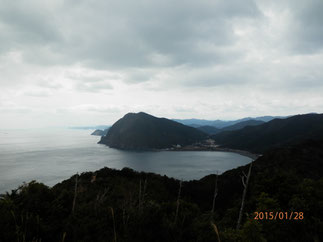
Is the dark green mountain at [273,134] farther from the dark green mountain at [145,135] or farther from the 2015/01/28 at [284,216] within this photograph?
the 2015/01/28 at [284,216]

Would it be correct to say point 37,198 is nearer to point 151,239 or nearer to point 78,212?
point 78,212

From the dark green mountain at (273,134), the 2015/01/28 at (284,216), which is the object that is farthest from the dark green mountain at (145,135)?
the 2015/01/28 at (284,216)

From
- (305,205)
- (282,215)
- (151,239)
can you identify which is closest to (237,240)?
(151,239)

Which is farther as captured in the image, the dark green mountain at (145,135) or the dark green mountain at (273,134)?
the dark green mountain at (145,135)

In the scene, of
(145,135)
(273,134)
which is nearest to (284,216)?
(145,135)

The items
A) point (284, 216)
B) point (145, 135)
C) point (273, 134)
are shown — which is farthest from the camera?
point (145, 135)

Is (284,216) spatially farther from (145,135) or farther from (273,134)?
(273,134)
